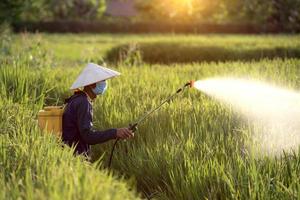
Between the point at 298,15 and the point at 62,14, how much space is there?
24.6 metres

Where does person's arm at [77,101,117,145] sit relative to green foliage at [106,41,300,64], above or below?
above

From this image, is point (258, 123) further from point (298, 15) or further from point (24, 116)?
point (298, 15)

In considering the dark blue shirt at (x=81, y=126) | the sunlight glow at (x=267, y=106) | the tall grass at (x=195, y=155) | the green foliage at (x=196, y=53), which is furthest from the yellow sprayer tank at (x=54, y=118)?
the green foliage at (x=196, y=53)

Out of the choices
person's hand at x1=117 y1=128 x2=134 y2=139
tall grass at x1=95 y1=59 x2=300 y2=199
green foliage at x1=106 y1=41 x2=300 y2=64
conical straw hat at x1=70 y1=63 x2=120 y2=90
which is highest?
conical straw hat at x1=70 y1=63 x2=120 y2=90

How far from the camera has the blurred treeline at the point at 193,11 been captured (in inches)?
1503

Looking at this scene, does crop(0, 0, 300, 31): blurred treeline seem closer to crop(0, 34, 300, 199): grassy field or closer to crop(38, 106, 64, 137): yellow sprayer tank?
crop(0, 34, 300, 199): grassy field

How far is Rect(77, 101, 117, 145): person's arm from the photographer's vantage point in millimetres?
4559

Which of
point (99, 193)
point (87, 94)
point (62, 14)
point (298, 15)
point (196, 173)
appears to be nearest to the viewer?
point (99, 193)

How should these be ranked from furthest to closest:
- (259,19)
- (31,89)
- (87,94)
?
(259,19) < (31,89) < (87,94)

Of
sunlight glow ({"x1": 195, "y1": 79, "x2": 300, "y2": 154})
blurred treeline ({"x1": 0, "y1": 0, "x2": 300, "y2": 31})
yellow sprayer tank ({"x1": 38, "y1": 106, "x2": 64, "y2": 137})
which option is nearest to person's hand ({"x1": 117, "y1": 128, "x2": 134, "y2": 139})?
yellow sprayer tank ({"x1": 38, "y1": 106, "x2": 64, "y2": 137})

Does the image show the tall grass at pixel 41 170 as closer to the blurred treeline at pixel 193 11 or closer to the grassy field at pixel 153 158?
the grassy field at pixel 153 158

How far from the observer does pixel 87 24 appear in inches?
1554

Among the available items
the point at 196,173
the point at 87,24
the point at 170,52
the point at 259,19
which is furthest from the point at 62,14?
the point at 196,173

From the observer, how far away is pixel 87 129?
4641 mm
